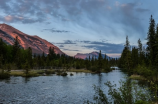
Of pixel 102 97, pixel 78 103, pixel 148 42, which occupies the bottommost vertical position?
pixel 78 103

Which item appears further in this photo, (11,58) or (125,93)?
(11,58)

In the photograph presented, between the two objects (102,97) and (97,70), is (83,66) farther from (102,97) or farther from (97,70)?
(102,97)

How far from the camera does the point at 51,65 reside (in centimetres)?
15525

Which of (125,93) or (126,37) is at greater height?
(126,37)

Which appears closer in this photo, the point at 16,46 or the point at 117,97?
the point at 117,97

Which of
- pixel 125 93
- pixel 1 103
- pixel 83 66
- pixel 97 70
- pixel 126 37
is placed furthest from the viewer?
pixel 83 66

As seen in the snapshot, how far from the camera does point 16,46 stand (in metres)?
148

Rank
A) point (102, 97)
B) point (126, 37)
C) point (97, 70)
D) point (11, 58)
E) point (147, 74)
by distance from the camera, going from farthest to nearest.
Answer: point (11, 58), point (97, 70), point (126, 37), point (147, 74), point (102, 97)

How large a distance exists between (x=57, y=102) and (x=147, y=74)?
39417 mm

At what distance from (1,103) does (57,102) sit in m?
9.00

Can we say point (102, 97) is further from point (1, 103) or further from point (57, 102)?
point (1, 103)

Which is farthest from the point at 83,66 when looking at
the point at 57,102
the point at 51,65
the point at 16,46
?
the point at 57,102

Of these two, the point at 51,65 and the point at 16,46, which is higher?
the point at 16,46

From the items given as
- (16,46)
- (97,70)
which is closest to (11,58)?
(16,46)
